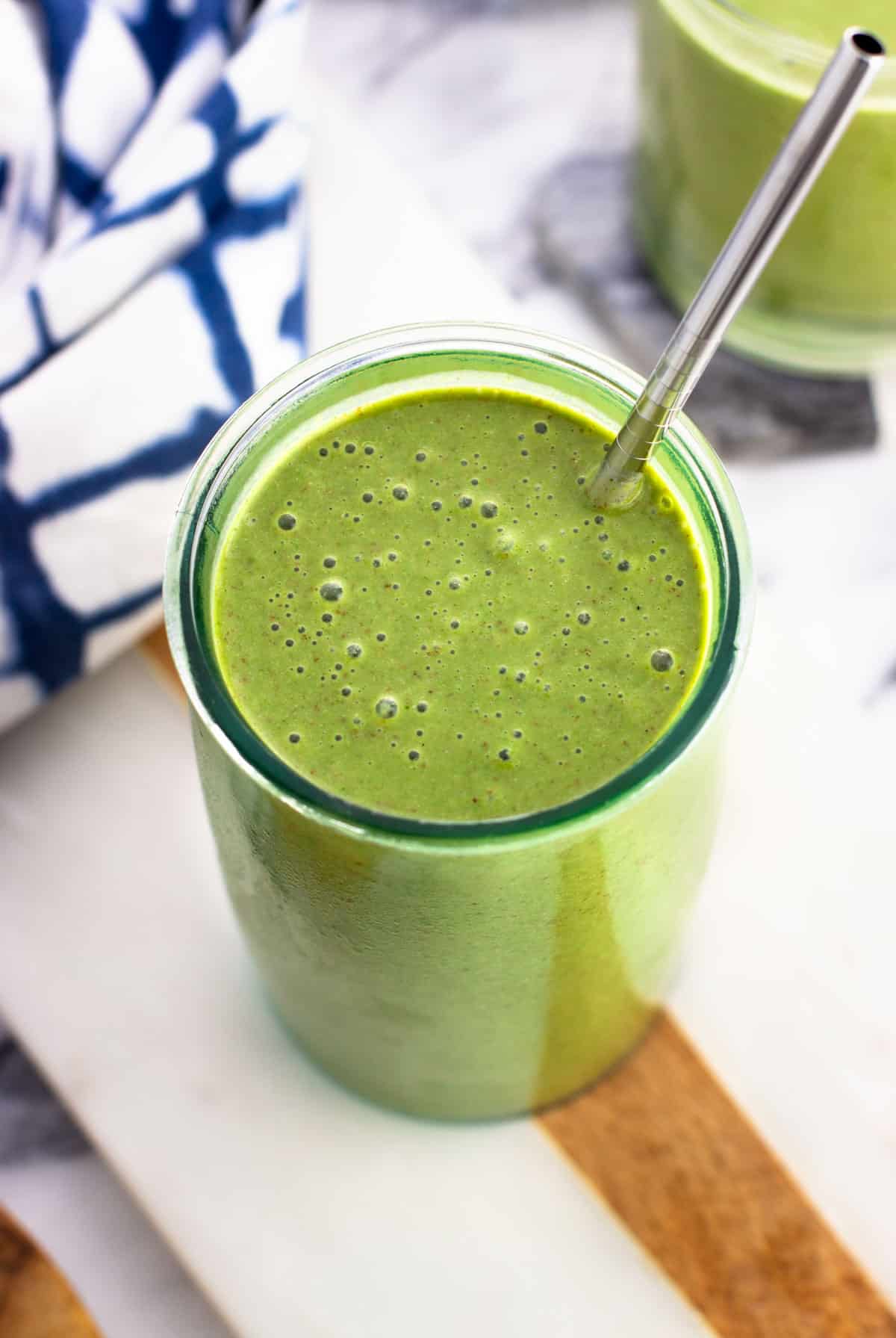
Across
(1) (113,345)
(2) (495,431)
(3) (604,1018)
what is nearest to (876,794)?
(3) (604,1018)

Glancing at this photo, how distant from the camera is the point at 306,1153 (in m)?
0.75

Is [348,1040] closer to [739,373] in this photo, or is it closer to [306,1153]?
[306,1153]

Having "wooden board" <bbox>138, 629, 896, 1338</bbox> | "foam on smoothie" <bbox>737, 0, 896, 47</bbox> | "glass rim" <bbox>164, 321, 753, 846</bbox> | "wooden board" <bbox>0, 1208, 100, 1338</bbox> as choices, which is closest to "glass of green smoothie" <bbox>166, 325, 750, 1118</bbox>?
"glass rim" <bbox>164, 321, 753, 846</bbox>

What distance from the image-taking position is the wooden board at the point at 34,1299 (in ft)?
2.42

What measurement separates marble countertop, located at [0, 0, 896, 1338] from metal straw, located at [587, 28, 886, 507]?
0.30 meters

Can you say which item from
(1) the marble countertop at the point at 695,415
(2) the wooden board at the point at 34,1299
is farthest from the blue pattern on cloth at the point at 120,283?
(2) the wooden board at the point at 34,1299

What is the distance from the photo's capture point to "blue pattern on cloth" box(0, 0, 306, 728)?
2.46 ft

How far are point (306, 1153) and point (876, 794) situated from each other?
35 centimetres

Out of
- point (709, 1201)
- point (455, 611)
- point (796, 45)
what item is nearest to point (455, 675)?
point (455, 611)

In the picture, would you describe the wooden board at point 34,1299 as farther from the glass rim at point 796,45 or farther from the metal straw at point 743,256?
the glass rim at point 796,45

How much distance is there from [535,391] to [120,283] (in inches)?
9.8

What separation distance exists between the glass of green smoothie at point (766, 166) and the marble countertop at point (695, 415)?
0.05 metres

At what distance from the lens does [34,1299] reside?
74 cm

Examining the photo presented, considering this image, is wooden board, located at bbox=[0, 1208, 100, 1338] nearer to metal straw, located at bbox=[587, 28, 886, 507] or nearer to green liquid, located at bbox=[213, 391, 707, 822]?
green liquid, located at bbox=[213, 391, 707, 822]
